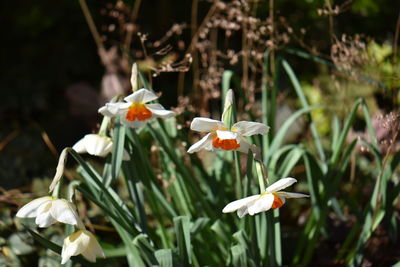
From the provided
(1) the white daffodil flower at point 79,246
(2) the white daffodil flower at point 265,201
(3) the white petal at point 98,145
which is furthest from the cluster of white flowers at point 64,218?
(2) the white daffodil flower at point 265,201

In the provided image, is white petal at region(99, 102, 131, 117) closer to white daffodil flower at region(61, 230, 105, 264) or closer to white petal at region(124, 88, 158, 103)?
white petal at region(124, 88, 158, 103)

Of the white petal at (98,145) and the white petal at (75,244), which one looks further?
the white petal at (98,145)

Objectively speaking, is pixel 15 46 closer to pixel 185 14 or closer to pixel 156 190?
pixel 185 14

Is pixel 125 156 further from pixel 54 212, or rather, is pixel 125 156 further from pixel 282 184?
pixel 282 184

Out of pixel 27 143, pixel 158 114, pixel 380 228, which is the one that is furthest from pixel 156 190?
pixel 27 143

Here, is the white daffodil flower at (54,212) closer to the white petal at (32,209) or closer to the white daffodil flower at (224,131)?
the white petal at (32,209)

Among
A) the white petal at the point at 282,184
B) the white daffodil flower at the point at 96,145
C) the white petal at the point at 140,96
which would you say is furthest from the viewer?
the white daffodil flower at the point at 96,145
